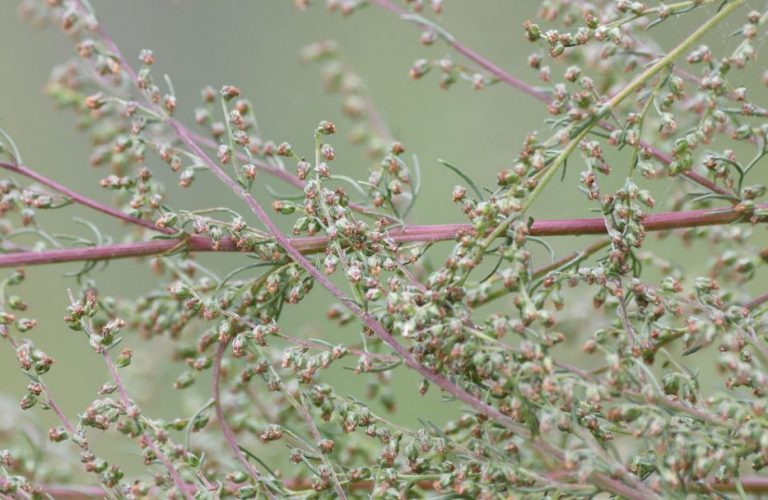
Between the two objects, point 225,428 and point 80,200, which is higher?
point 80,200

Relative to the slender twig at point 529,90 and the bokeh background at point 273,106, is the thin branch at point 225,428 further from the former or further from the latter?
the bokeh background at point 273,106

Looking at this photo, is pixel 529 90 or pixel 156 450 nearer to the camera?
pixel 156 450

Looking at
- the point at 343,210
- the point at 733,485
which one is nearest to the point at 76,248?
the point at 343,210

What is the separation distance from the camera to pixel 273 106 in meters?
5.41

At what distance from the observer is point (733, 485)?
1.54 m

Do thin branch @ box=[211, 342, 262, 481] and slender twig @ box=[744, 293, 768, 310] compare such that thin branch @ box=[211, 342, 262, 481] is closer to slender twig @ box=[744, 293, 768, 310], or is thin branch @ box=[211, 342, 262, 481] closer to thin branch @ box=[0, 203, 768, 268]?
thin branch @ box=[0, 203, 768, 268]

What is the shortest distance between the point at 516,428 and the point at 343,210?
0.41 metres

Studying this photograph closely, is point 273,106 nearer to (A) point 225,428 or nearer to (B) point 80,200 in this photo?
(B) point 80,200

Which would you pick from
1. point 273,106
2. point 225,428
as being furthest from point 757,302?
point 273,106

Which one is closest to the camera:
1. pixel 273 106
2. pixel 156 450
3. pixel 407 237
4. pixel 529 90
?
pixel 156 450

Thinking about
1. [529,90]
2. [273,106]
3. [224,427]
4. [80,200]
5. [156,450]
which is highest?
[273,106]

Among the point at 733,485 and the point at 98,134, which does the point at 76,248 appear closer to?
the point at 98,134

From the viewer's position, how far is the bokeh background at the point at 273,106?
4250mm

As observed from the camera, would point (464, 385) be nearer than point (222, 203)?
Yes
